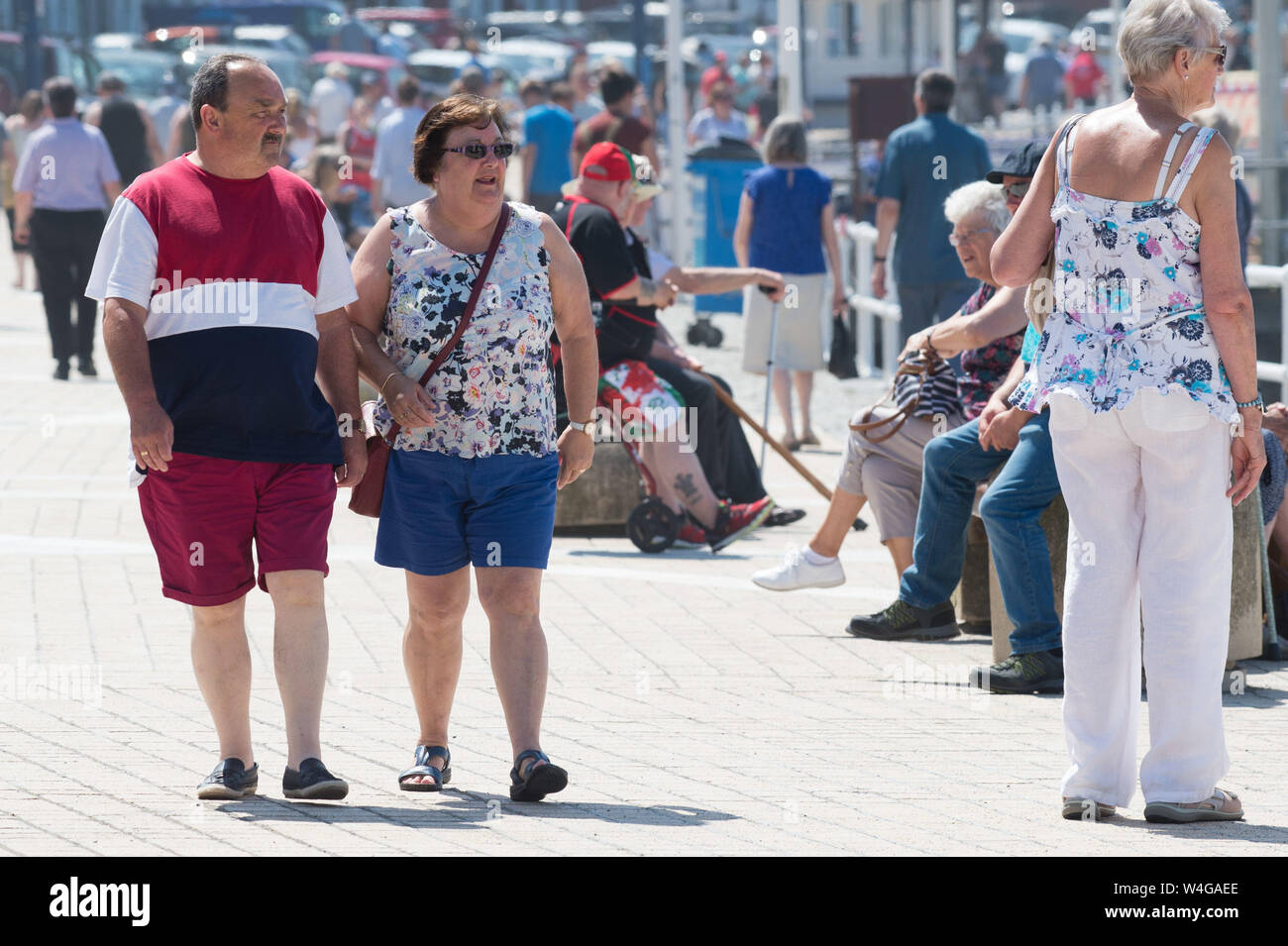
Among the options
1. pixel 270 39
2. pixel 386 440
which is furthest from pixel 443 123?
pixel 270 39

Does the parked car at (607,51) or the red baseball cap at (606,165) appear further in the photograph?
the parked car at (607,51)

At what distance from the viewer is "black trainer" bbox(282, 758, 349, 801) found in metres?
5.07

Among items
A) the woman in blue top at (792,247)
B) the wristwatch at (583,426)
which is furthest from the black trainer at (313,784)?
the woman in blue top at (792,247)

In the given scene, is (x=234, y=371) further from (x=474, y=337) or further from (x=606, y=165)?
(x=606, y=165)

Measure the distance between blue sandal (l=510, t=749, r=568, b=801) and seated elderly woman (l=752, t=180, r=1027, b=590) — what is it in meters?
2.49

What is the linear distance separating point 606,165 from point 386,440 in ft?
12.4

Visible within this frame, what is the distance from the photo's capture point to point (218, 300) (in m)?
5.05

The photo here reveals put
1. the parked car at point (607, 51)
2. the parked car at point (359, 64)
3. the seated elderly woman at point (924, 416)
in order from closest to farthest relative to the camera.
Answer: the seated elderly woman at point (924, 416), the parked car at point (359, 64), the parked car at point (607, 51)

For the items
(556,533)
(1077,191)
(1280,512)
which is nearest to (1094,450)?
(1077,191)

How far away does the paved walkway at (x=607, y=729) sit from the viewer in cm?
484

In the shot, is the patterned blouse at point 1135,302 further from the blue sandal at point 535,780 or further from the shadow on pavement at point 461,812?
the blue sandal at point 535,780

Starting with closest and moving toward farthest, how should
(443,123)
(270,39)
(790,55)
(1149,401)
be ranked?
1. (1149,401)
2. (443,123)
3. (790,55)
4. (270,39)

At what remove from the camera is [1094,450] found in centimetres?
493

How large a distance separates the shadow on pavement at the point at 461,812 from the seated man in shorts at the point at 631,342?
3.89m
